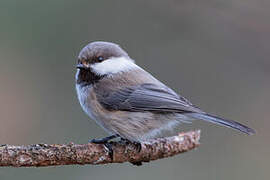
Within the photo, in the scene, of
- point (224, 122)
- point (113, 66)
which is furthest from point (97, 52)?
point (224, 122)

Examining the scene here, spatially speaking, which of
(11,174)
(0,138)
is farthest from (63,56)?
(11,174)

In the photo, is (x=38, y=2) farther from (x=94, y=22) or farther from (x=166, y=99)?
(x=166, y=99)

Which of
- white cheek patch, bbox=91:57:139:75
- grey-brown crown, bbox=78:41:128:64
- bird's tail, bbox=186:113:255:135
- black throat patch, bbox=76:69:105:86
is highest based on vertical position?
grey-brown crown, bbox=78:41:128:64

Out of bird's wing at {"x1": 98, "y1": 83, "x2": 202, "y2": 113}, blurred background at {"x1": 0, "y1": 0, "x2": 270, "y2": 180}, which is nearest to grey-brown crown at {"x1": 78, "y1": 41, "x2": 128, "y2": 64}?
bird's wing at {"x1": 98, "y1": 83, "x2": 202, "y2": 113}

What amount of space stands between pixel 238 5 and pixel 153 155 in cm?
139

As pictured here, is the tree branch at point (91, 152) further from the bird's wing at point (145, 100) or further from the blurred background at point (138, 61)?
the blurred background at point (138, 61)

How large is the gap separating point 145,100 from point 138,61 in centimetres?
219

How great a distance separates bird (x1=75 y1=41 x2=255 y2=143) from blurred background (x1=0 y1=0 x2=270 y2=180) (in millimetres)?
589

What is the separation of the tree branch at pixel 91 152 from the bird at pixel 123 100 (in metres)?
0.22

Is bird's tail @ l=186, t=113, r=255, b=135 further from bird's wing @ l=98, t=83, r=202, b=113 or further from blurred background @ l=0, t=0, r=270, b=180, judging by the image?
blurred background @ l=0, t=0, r=270, b=180

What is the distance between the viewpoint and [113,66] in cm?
390

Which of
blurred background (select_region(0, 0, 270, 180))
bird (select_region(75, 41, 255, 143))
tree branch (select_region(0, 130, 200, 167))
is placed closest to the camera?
tree branch (select_region(0, 130, 200, 167))

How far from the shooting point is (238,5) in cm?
272

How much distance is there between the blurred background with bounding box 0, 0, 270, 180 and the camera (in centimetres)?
464
